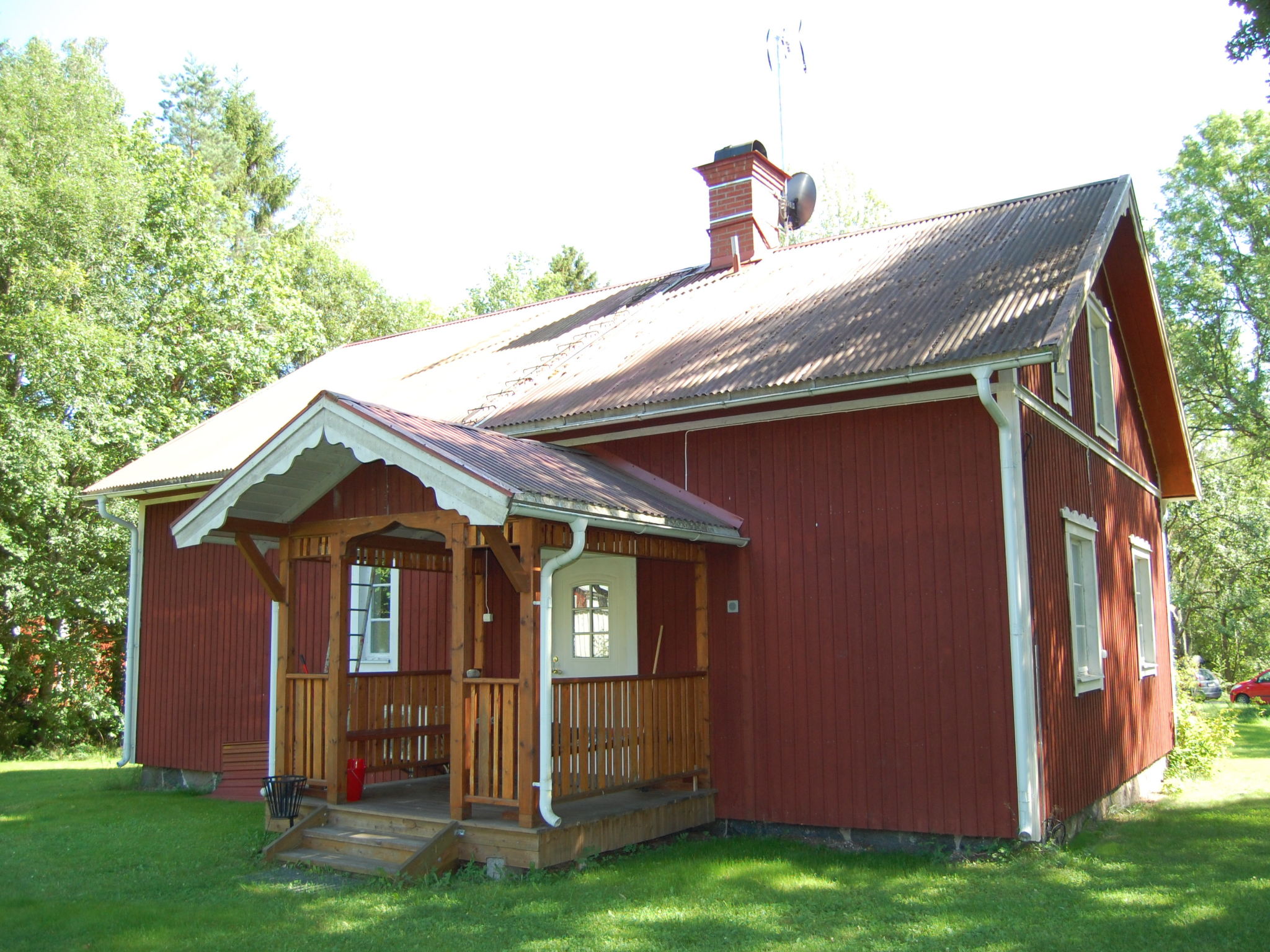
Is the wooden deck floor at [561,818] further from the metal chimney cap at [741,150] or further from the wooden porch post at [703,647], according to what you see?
the metal chimney cap at [741,150]

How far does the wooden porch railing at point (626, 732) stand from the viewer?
728 cm

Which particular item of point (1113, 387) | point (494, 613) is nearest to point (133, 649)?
point (494, 613)

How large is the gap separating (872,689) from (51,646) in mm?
15844

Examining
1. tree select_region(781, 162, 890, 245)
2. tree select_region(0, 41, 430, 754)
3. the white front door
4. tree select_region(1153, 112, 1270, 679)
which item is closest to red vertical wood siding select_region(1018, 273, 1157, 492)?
the white front door

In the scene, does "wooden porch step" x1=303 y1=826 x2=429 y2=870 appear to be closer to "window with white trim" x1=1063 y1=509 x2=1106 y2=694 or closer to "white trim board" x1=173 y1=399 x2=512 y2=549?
"white trim board" x1=173 y1=399 x2=512 y2=549

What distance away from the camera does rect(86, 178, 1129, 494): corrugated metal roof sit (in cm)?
815

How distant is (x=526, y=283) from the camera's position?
3819 cm

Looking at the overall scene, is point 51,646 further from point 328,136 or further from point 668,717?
point 328,136

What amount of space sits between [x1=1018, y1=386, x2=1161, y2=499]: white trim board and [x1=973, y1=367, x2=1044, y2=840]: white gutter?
465mm

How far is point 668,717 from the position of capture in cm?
812

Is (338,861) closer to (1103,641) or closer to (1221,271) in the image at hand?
(1103,641)

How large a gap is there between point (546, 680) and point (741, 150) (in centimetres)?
862

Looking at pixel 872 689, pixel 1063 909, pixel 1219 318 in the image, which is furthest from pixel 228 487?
pixel 1219 318

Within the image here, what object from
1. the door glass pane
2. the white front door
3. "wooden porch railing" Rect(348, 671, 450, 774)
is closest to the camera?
"wooden porch railing" Rect(348, 671, 450, 774)
